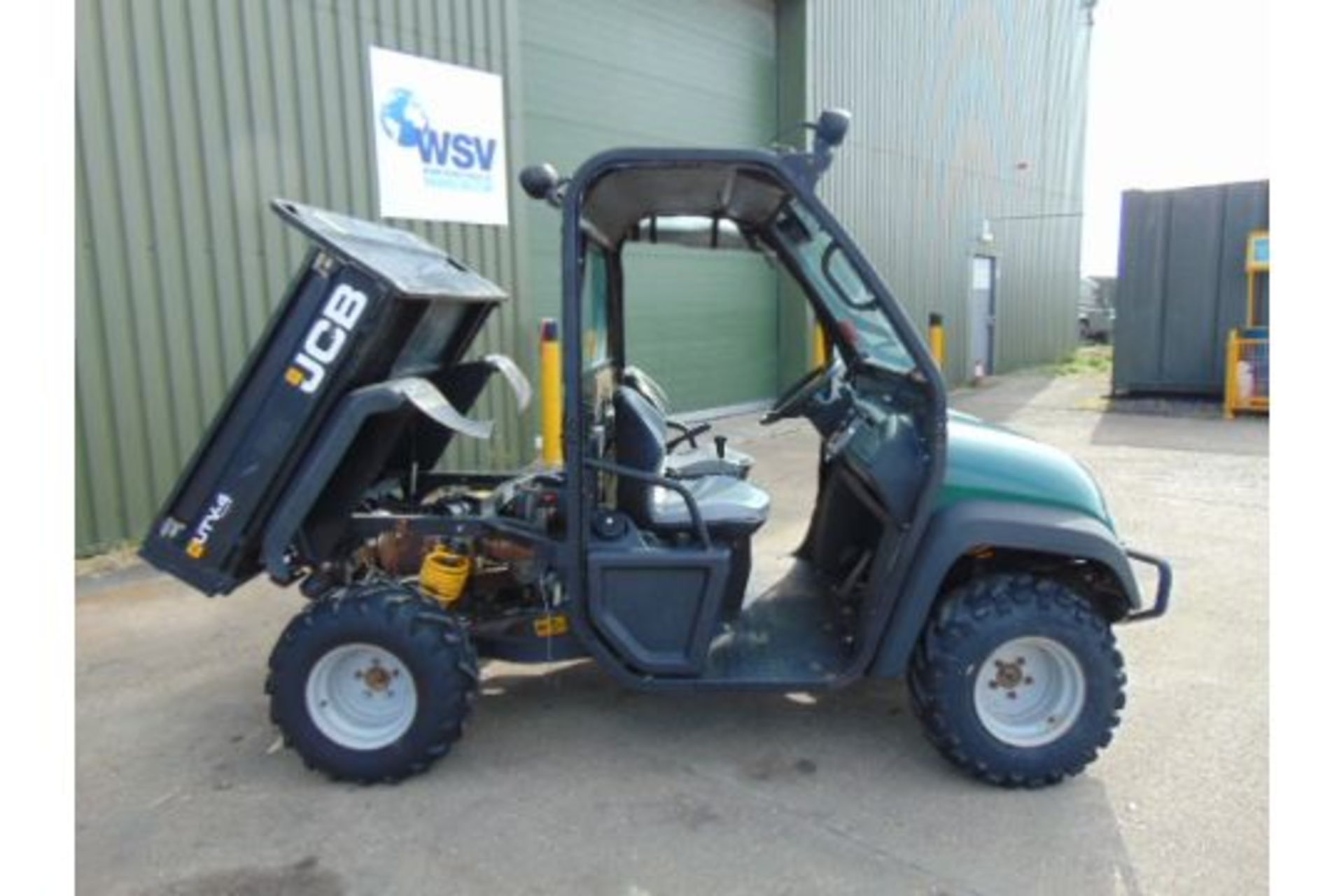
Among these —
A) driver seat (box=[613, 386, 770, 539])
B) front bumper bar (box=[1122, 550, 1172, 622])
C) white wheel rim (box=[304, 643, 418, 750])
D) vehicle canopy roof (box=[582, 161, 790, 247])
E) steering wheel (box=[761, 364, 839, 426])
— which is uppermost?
vehicle canopy roof (box=[582, 161, 790, 247])

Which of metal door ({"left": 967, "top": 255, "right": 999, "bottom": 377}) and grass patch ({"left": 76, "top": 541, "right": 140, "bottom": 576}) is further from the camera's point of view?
metal door ({"left": 967, "top": 255, "right": 999, "bottom": 377})

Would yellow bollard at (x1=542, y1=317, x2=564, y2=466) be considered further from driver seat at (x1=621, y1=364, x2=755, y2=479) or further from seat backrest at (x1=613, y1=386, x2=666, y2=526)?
seat backrest at (x1=613, y1=386, x2=666, y2=526)

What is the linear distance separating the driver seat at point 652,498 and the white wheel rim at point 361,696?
99 centimetres

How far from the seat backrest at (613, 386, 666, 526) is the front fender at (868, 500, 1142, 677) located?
951 millimetres

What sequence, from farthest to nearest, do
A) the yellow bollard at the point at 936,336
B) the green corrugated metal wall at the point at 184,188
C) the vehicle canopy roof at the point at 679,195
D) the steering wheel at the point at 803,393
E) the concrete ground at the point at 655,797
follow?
the yellow bollard at the point at 936,336 → the green corrugated metal wall at the point at 184,188 → the steering wheel at the point at 803,393 → the vehicle canopy roof at the point at 679,195 → the concrete ground at the point at 655,797

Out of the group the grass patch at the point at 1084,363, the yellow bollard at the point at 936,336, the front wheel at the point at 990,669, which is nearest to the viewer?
the front wheel at the point at 990,669

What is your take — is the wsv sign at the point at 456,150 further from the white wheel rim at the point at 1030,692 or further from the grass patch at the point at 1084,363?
the grass patch at the point at 1084,363

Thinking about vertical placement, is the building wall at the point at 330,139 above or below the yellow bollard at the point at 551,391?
above

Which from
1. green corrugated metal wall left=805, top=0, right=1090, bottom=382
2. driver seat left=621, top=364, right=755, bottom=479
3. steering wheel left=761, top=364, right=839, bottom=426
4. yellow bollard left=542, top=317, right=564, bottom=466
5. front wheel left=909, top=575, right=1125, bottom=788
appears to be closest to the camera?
front wheel left=909, top=575, right=1125, bottom=788

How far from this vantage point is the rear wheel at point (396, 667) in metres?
3.09

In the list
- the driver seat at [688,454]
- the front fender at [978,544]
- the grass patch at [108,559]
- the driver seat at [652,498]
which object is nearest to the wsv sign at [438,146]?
the grass patch at [108,559]

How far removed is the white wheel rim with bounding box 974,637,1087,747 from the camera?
312 cm

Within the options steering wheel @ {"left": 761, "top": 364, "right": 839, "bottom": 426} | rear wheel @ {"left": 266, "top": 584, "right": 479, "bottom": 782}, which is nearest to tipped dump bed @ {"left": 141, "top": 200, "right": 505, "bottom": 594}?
rear wheel @ {"left": 266, "top": 584, "right": 479, "bottom": 782}

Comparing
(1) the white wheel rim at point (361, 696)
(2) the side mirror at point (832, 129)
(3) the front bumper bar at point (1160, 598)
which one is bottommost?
(1) the white wheel rim at point (361, 696)
